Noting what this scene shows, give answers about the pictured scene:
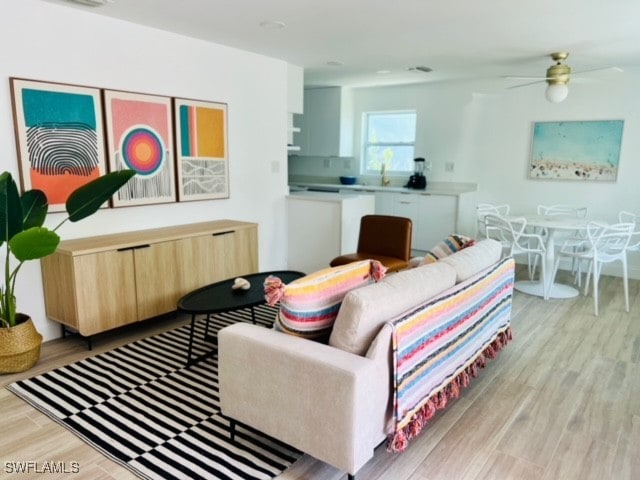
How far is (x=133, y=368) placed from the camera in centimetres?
298

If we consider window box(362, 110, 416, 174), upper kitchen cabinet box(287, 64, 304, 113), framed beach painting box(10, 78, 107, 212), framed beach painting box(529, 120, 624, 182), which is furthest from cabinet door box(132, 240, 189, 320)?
framed beach painting box(529, 120, 624, 182)

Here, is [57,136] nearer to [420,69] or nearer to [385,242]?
[385,242]

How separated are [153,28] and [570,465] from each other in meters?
4.01

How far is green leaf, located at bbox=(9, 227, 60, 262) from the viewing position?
2.51 metres

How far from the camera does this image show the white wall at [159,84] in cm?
304

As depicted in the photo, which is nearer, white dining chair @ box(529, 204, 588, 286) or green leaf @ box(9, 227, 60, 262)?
green leaf @ box(9, 227, 60, 262)

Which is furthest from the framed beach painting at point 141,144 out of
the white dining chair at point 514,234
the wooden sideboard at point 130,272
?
the white dining chair at point 514,234

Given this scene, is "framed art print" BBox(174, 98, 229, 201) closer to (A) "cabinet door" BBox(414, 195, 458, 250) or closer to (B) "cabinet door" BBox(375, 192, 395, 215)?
(B) "cabinet door" BBox(375, 192, 395, 215)

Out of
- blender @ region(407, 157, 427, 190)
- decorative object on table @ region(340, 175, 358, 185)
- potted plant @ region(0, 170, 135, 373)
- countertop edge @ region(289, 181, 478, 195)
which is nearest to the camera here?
potted plant @ region(0, 170, 135, 373)

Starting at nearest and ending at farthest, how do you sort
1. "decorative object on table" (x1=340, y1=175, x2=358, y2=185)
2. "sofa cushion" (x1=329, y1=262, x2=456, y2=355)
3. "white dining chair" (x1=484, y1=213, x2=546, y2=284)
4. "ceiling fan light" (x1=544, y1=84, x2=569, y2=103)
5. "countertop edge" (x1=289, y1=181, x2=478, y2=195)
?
"sofa cushion" (x1=329, y1=262, x2=456, y2=355)
"ceiling fan light" (x1=544, y1=84, x2=569, y2=103)
"white dining chair" (x1=484, y1=213, x2=546, y2=284)
"countertop edge" (x1=289, y1=181, x2=478, y2=195)
"decorative object on table" (x1=340, y1=175, x2=358, y2=185)

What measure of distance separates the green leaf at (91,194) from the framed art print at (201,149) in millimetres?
1181

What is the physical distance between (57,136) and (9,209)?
0.83m

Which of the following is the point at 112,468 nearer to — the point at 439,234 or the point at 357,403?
the point at 357,403

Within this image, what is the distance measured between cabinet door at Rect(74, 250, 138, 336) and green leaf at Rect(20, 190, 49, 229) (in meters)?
0.33
